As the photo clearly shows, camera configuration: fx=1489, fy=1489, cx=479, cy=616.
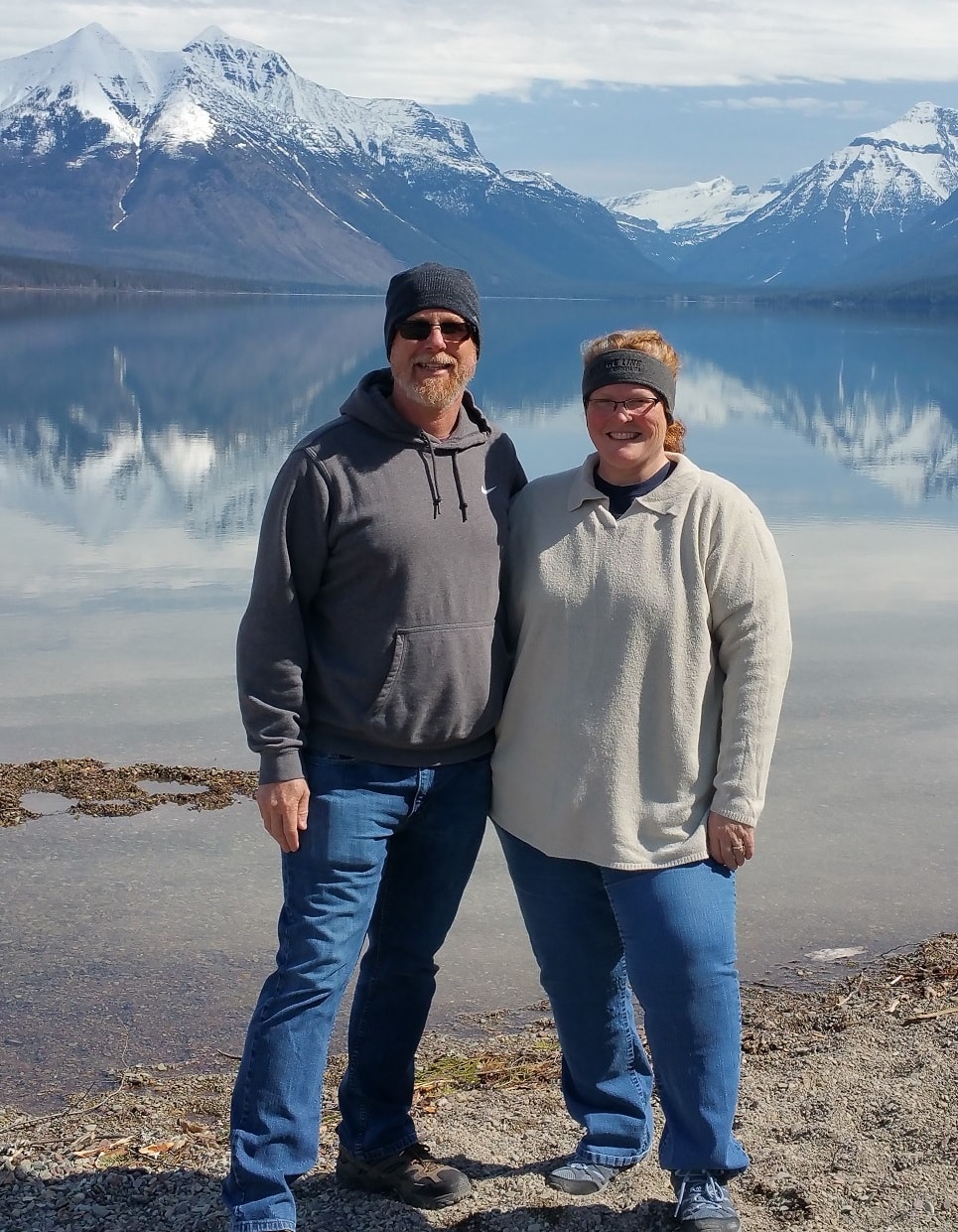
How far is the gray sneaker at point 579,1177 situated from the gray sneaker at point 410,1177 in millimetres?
239

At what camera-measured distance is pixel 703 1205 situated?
3750 mm

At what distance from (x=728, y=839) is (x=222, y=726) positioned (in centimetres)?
582

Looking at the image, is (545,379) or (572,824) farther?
(545,379)

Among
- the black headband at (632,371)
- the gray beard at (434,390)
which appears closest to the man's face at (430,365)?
the gray beard at (434,390)

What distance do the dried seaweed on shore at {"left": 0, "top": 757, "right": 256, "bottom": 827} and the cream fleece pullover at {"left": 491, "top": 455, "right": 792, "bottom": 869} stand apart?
428cm

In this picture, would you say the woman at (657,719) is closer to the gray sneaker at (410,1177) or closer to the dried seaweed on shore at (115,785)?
the gray sneaker at (410,1177)

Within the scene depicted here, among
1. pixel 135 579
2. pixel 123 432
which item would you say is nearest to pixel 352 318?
pixel 123 432

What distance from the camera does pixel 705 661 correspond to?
12.4ft

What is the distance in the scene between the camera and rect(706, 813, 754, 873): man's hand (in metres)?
3.78

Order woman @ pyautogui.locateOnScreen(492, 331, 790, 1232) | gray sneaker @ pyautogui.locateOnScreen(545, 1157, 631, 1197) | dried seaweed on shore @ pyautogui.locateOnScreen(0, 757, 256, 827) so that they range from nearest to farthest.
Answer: woman @ pyautogui.locateOnScreen(492, 331, 790, 1232) < gray sneaker @ pyautogui.locateOnScreen(545, 1157, 631, 1197) < dried seaweed on shore @ pyautogui.locateOnScreen(0, 757, 256, 827)

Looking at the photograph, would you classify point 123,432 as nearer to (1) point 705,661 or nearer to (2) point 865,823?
(2) point 865,823

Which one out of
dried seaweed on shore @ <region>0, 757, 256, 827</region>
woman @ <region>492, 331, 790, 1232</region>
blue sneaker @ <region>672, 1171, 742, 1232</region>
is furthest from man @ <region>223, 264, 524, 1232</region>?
dried seaweed on shore @ <region>0, 757, 256, 827</region>

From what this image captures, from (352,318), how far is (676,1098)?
4202 inches

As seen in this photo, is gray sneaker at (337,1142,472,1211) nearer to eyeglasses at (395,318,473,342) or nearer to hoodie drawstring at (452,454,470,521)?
hoodie drawstring at (452,454,470,521)
